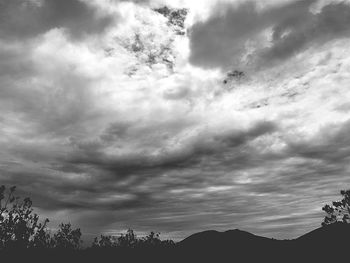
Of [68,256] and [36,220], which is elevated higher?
[36,220]

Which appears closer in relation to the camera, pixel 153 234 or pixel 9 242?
pixel 9 242

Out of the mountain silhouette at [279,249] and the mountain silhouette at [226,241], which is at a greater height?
the mountain silhouette at [226,241]

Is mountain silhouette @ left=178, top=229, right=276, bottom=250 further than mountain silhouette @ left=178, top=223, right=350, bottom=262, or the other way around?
mountain silhouette @ left=178, top=229, right=276, bottom=250

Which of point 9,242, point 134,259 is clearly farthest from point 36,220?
point 134,259

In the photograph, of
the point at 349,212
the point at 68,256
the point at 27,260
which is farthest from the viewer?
the point at 349,212

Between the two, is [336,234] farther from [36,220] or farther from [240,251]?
[36,220]

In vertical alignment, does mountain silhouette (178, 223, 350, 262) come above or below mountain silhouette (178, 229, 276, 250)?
below

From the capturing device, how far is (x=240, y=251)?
131 feet

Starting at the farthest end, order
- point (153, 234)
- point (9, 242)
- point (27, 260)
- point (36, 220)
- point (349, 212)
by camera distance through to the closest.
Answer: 1. point (153, 234)
2. point (349, 212)
3. point (36, 220)
4. point (9, 242)
5. point (27, 260)

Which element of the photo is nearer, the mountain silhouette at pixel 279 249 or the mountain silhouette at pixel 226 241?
the mountain silhouette at pixel 279 249

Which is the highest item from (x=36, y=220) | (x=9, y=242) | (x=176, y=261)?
(x=36, y=220)

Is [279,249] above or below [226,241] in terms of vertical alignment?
below

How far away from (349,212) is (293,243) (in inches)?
1622

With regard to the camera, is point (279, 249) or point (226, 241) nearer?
point (279, 249)
